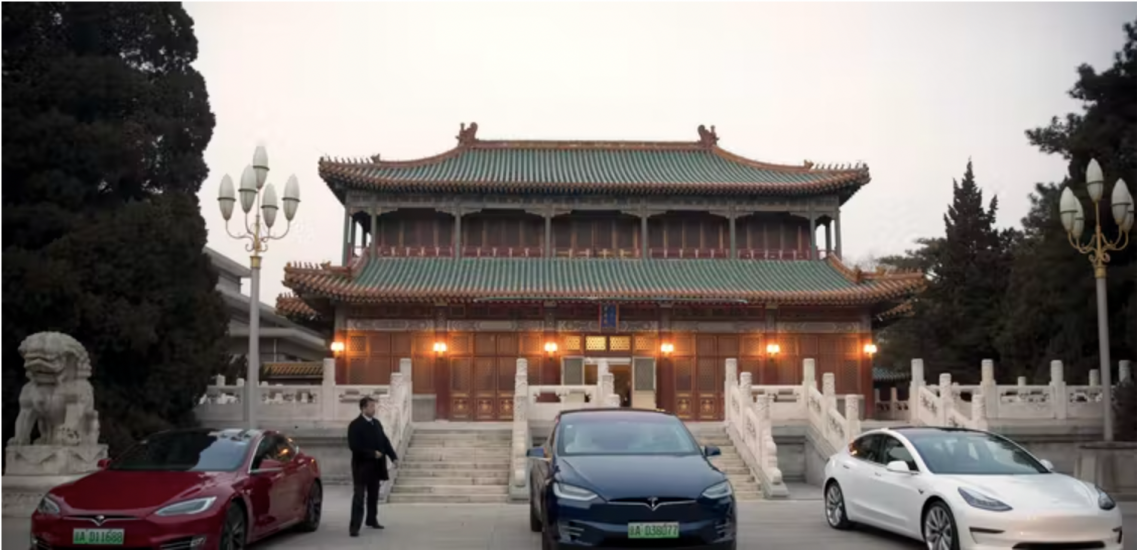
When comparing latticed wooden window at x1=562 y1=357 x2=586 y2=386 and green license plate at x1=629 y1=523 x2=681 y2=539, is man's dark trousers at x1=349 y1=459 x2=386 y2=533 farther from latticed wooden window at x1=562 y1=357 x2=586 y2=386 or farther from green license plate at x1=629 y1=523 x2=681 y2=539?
latticed wooden window at x1=562 y1=357 x2=586 y2=386

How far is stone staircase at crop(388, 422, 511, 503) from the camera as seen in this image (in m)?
16.7

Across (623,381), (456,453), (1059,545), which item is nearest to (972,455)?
(1059,545)

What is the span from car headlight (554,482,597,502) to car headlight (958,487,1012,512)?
3.60 meters

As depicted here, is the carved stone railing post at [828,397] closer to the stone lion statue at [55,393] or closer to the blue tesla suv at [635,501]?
the blue tesla suv at [635,501]

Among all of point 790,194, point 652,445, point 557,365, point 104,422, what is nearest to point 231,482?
point 652,445

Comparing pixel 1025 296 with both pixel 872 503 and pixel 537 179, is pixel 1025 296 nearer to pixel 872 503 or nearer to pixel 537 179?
pixel 537 179

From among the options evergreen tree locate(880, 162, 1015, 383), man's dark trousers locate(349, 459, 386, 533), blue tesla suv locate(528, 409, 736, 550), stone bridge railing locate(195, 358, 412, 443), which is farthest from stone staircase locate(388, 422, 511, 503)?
evergreen tree locate(880, 162, 1015, 383)

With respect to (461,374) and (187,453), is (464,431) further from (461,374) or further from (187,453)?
(187,453)

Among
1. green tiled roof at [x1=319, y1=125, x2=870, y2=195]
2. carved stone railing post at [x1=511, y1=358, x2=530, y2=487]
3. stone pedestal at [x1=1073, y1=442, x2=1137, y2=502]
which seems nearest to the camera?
stone pedestal at [x1=1073, y1=442, x2=1137, y2=502]

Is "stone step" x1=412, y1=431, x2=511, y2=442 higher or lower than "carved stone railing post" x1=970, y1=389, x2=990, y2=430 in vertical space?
lower

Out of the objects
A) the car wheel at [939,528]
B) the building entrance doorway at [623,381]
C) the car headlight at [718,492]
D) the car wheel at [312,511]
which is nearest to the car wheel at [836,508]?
the car wheel at [939,528]

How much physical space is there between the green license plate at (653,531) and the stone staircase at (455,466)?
8.06 metres

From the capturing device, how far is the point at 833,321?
28.1 m

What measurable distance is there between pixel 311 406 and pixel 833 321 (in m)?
15.1
